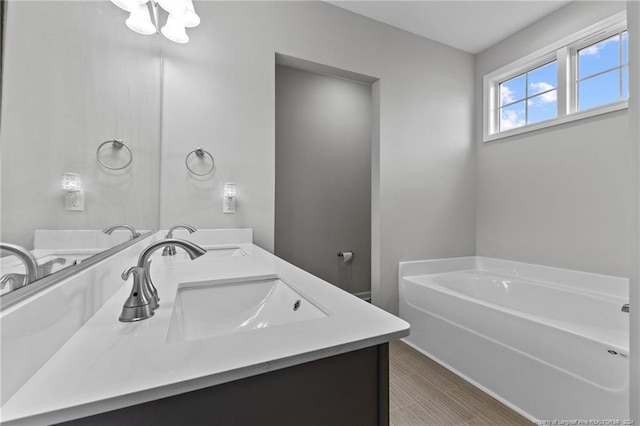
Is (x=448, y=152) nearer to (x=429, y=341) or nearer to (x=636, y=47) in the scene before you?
(x=429, y=341)

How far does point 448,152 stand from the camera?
2.80m

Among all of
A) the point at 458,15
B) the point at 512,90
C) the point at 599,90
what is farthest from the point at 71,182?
the point at 512,90

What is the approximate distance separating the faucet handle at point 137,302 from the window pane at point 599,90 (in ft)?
9.77

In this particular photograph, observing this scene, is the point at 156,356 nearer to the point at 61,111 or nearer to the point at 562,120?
the point at 61,111

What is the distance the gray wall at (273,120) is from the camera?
179 centimetres

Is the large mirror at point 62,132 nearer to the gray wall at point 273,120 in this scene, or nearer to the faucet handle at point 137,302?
the faucet handle at point 137,302

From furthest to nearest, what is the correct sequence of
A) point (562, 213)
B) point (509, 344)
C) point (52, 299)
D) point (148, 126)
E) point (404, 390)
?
point (562, 213) → point (404, 390) → point (509, 344) → point (148, 126) → point (52, 299)

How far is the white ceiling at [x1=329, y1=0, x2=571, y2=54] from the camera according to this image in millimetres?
2266

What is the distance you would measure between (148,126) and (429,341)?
2.28 meters

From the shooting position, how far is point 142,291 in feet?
1.99

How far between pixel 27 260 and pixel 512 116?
3.44 meters

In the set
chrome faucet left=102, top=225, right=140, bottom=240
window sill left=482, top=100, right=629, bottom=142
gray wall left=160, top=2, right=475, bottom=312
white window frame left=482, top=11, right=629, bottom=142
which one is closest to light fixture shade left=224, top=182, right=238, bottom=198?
gray wall left=160, top=2, right=475, bottom=312

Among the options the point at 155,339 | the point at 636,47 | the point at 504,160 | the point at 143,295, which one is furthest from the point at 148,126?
the point at 504,160

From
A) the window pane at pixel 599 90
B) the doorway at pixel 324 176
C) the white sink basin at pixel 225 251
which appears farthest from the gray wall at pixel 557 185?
the white sink basin at pixel 225 251
